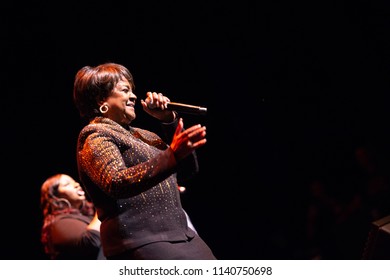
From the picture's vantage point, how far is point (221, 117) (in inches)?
139

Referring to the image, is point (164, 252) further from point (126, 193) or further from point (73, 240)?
point (73, 240)

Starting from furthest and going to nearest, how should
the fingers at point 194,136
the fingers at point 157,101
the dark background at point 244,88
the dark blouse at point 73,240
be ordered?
the dark background at point 244,88, the dark blouse at point 73,240, the fingers at point 157,101, the fingers at point 194,136

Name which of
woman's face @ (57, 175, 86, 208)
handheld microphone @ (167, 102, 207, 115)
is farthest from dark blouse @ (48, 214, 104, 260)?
handheld microphone @ (167, 102, 207, 115)

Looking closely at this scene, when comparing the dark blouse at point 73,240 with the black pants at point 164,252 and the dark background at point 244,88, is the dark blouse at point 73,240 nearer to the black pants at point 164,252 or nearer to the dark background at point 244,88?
the dark background at point 244,88

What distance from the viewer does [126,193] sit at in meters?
1.46

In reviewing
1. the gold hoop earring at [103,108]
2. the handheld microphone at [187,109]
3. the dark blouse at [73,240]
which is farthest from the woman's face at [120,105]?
the dark blouse at [73,240]

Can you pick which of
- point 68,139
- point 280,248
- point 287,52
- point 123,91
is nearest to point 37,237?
point 68,139

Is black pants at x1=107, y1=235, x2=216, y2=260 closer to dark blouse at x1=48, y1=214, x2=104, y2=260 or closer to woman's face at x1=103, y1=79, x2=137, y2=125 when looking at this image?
woman's face at x1=103, y1=79, x2=137, y2=125

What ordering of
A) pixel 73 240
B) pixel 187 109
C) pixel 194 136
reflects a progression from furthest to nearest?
1. pixel 73 240
2. pixel 187 109
3. pixel 194 136

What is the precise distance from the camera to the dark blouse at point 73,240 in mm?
2859

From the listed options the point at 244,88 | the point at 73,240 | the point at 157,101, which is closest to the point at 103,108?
the point at 157,101

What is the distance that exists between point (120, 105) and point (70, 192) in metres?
1.57

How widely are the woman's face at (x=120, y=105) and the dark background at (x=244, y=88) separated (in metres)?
1.61

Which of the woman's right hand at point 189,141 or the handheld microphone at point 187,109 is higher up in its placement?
the handheld microphone at point 187,109
